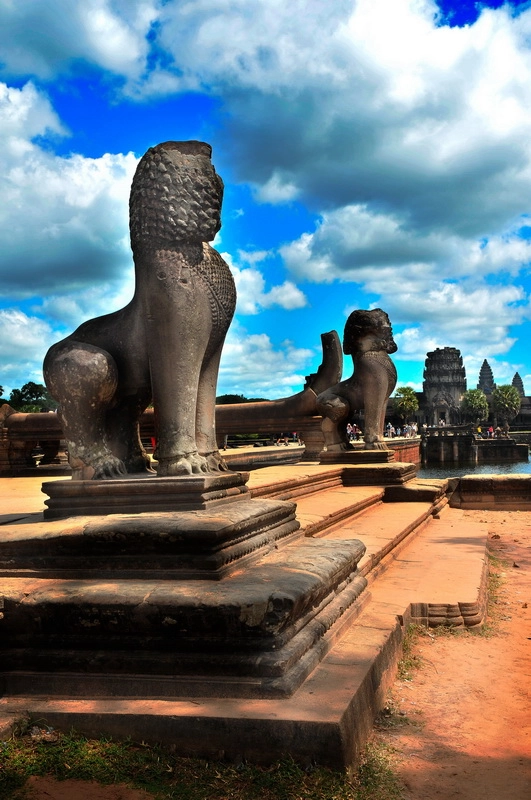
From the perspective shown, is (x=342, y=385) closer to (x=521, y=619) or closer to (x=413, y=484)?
(x=413, y=484)

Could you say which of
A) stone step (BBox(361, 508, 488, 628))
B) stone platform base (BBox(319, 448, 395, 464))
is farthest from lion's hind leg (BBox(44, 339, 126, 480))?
stone platform base (BBox(319, 448, 395, 464))

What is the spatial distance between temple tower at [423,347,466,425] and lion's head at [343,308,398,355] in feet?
305

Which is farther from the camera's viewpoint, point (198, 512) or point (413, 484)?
point (413, 484)

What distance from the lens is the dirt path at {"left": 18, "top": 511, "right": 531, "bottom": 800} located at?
2.06m

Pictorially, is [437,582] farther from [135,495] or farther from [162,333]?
[162,333]

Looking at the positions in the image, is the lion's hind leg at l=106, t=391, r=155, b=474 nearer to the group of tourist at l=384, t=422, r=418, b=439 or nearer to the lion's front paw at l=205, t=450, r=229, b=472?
the lion's front paw at l=205, t=450, r=229, b=472

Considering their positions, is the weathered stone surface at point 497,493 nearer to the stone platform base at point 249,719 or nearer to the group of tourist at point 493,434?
the stone platform base at point 249,719

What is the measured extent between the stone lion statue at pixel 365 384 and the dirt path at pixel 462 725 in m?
6.01

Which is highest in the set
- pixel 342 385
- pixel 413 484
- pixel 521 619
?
pixel 342 385

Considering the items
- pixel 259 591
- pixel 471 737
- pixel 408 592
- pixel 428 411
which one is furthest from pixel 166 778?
pixel 428 411

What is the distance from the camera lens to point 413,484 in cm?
873

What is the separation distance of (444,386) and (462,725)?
102 meters

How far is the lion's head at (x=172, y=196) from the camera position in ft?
11.5

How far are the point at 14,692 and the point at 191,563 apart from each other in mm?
796
